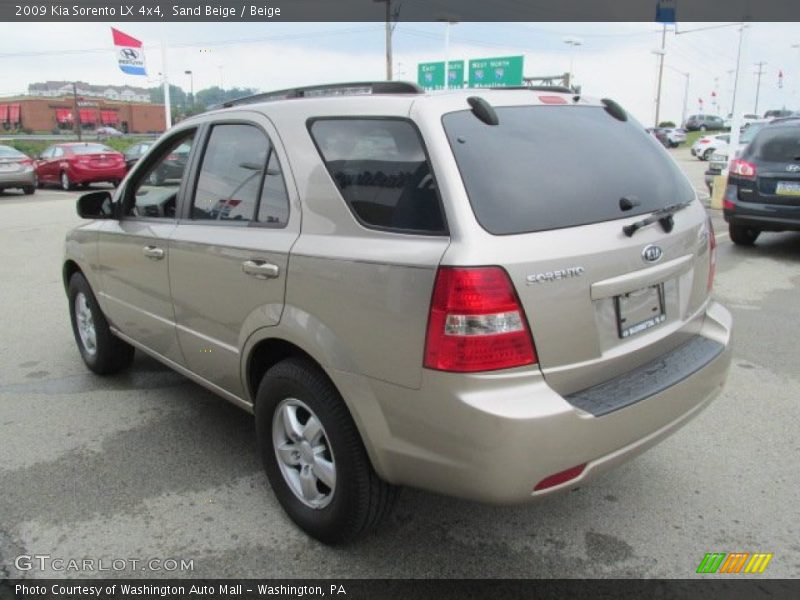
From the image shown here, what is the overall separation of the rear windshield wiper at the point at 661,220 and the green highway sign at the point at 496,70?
3782cm

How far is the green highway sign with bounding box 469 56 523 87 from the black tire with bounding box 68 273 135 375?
120 ft

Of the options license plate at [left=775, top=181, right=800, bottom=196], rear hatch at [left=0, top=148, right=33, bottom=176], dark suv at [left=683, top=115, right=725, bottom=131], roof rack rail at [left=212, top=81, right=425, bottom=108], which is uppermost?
dark suv at [left=683, top=115, right=725, bottom=131]

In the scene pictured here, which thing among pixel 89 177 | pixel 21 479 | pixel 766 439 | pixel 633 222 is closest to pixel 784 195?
pixel 766 439

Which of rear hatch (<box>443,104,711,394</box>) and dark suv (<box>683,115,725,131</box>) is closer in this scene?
rear hatch (<box>443,104,711,394</box>)

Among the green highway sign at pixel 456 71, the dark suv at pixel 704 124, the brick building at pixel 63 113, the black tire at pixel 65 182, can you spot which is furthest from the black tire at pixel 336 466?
the brick building at pixel 63 113

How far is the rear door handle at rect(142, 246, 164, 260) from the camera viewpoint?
3514mm

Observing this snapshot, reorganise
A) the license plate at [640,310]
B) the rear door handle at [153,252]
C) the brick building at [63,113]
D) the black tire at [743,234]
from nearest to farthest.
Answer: the license plate at [640,310], the rear door handle at [153,252], the black tire at [743,234], the brick building at [63,113]

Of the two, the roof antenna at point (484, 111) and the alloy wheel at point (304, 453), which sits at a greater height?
the roof antenna at point (484, 111)

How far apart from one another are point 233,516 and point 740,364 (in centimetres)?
373

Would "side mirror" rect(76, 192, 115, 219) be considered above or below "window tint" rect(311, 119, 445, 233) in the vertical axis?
below

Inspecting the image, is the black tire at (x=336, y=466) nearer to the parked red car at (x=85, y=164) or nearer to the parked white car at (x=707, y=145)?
the parked red car at (x=85, y=164)

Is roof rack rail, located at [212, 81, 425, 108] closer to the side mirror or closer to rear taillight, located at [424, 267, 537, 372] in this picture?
rear taillight, located at [424, 267, 537, 372]

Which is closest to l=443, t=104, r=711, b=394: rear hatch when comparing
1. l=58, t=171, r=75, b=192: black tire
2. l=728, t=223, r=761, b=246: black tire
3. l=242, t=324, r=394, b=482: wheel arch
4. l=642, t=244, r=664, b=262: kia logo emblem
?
l=642, t=244, r=664, b=262: kia logo emblem

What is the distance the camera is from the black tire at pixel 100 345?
14.8 ft
